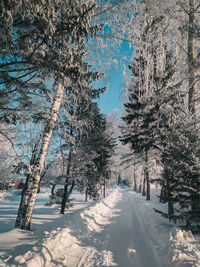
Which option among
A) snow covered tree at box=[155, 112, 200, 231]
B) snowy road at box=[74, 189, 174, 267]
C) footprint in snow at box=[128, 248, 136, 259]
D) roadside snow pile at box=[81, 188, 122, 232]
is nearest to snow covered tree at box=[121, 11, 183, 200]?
snow covered tree at box=[155, 112, 200, 231]

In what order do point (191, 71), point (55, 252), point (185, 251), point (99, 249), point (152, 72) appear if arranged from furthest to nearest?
1. point (191, 71)
2. point (152, 72)
3. point (99, 249)
4. point (55, 252)
5. point (185, 251)

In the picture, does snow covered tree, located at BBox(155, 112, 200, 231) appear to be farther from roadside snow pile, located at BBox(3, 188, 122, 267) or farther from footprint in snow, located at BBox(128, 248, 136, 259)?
roadside snow pile, located at BBox(3, 188, 122, 267)

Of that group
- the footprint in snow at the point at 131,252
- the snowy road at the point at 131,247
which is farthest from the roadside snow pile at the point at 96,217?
the footprint in snow at the point at 131,252

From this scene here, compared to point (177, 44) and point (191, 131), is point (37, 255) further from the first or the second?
point (177, 44)

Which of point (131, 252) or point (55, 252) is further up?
point (55, 252)

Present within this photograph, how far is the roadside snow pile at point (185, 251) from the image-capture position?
2874 mm

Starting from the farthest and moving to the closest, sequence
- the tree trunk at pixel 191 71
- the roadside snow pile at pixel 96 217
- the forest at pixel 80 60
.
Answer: the roadside snow pile at pixel 96 217 → the tree trunk at pixel 191 71 → the forest at pixel 80 60

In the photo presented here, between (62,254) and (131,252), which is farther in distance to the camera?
(131,252)

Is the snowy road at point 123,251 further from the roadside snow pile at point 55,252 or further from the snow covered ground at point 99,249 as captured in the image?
the roadside snow pile at point 55,252

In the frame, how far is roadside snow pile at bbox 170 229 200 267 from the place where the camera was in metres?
2.87

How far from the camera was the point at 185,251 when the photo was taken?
10.6ft

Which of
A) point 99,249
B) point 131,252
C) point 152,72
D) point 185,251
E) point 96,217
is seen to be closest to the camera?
point 185,251

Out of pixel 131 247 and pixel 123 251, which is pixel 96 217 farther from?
pixel 123 251

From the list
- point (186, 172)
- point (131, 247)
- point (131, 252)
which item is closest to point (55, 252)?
point (131, 252)
